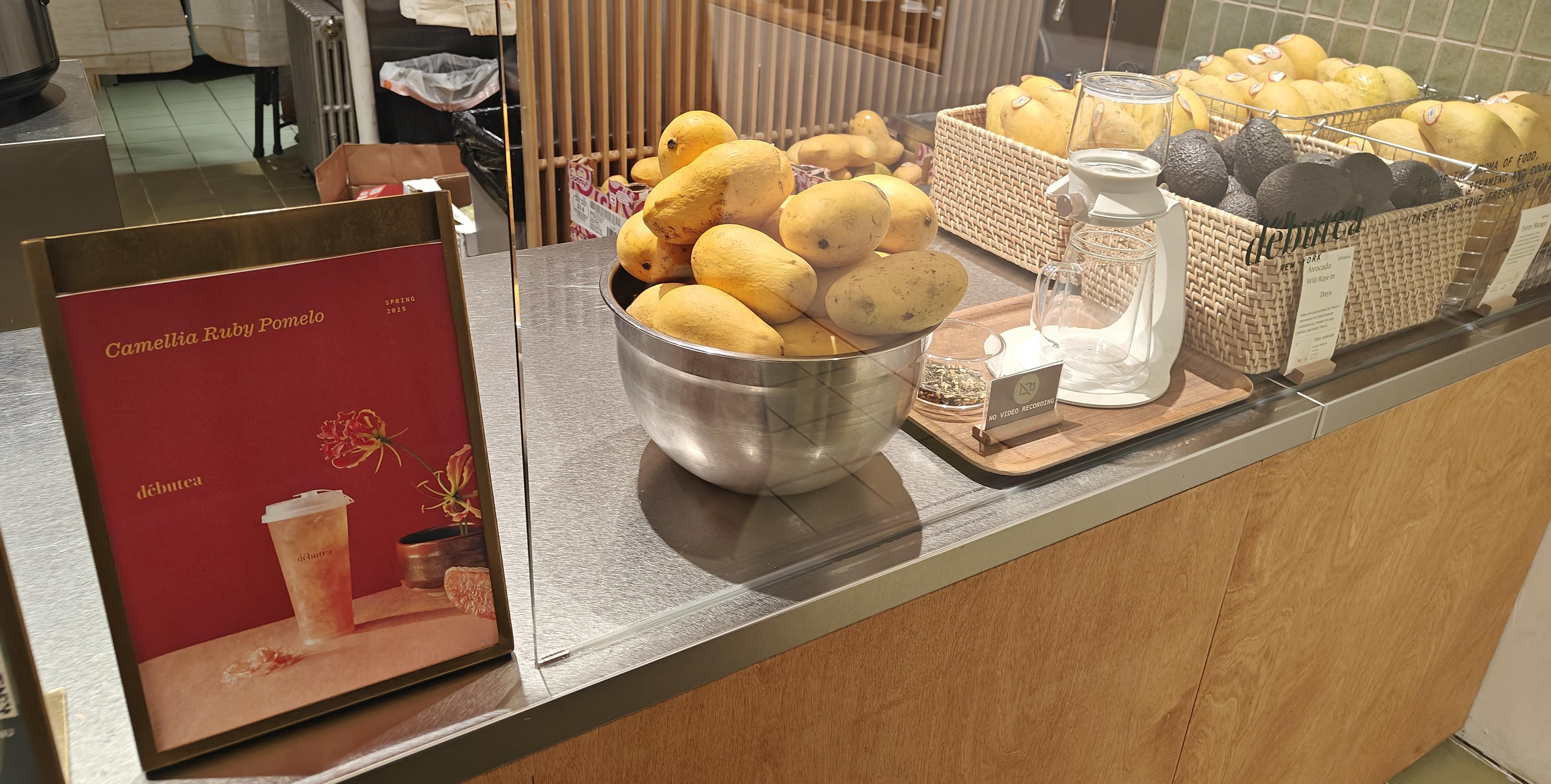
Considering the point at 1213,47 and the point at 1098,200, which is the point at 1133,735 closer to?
the point at 1098,200

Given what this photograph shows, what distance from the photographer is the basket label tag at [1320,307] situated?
100cm

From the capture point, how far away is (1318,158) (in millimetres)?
1064

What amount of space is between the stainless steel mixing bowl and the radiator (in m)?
4.11

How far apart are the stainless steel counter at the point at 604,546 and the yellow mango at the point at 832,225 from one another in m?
0.21

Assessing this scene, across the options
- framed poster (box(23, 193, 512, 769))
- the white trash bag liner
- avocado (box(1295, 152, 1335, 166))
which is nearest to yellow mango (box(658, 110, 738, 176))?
framed poster (box(23, 193, 512, 769))

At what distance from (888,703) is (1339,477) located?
627 mm

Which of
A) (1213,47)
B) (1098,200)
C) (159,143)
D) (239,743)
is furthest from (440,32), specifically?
(239,743)

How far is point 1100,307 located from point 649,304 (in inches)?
18.8

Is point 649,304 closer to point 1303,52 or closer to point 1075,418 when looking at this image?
point 1075,418

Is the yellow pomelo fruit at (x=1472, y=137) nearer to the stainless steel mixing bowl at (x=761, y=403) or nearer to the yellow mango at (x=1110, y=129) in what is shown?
the yellow mango at (x=1110, y=129)

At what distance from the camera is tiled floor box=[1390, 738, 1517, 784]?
1751mm

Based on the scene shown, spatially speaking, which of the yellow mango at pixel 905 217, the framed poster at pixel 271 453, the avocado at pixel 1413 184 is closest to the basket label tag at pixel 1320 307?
the avocado at pixel 1413 184

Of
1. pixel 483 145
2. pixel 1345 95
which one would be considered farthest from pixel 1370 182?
pixel 483 145

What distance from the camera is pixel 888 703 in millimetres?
824
